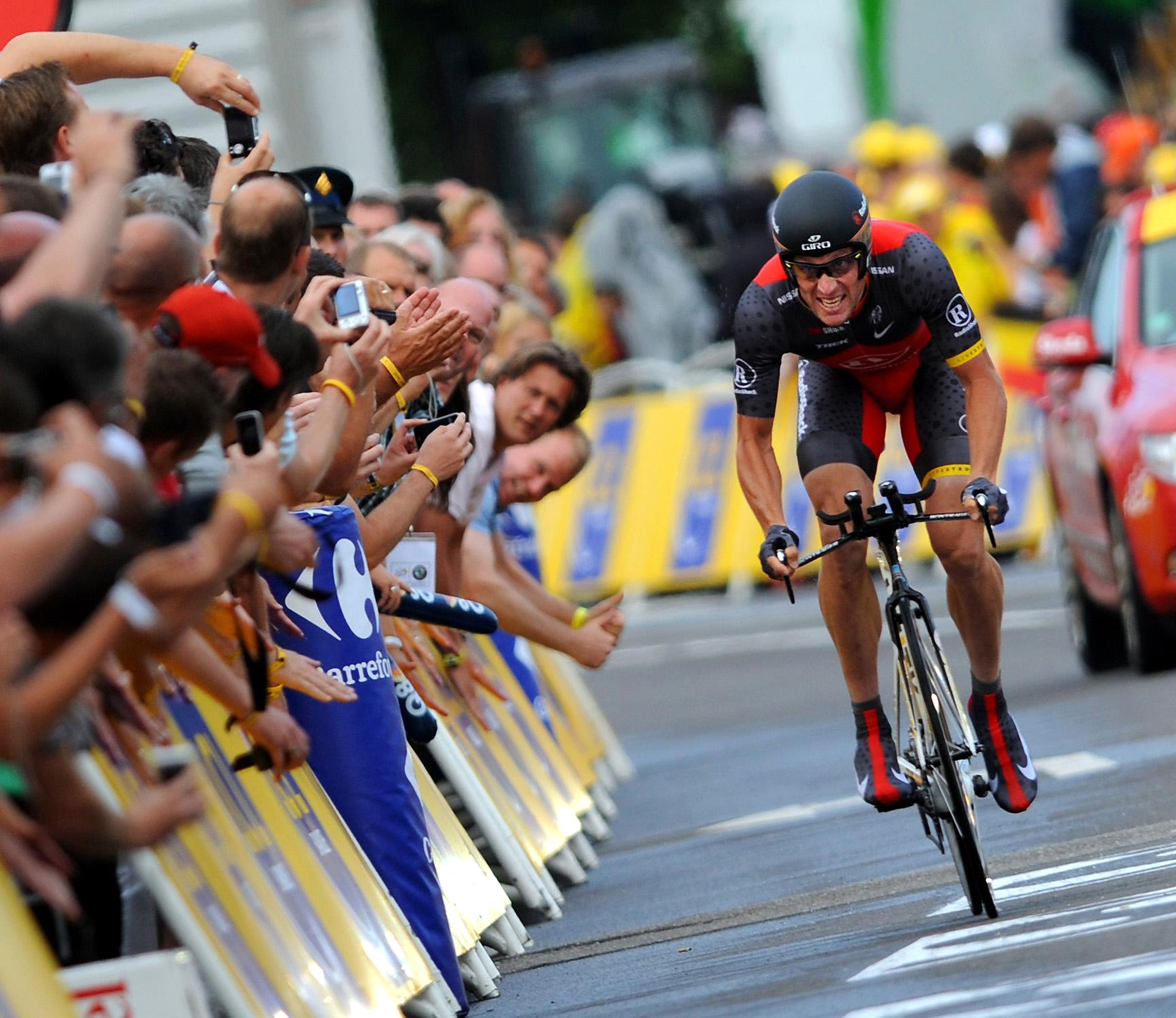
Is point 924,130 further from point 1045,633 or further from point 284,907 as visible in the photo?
point 284,907

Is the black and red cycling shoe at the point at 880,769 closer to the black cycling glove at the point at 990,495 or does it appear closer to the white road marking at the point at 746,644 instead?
the black cycling glove at the point at 990,495

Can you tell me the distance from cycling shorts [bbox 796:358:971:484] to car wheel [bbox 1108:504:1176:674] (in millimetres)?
4025

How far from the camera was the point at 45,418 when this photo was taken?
16.9 ft

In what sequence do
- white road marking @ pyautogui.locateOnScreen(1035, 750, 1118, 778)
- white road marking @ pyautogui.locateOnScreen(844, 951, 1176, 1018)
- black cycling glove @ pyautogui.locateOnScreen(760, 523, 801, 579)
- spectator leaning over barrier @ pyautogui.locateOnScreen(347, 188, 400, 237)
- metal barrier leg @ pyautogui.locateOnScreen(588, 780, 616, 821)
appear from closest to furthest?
1. white road marking @ pyautogui.locateOnScreen(844, 951, 1176, 1018)
2. black cycling glove @ pyautogui.locateOnScreen(760, 523, 801, 579)
3. white road marking @ pyautogui.locateOnScreen(1035, 750, 1118, 778)
4. spectator leaning over barrier @ pyautogui.locateOnScreen(347, 188, 400, 237)
5. metal barrier leg @ pyautogui.locateOnScreen(588, 780, 616, 821)

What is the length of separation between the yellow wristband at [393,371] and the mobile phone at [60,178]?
1475mm

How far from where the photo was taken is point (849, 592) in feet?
30.5

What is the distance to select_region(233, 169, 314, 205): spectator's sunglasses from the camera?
7.59m

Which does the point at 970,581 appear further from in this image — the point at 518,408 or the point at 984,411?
the point at 518,408

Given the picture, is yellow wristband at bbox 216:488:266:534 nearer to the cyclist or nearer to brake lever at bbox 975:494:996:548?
brake lever at bbox 975:494:996:548

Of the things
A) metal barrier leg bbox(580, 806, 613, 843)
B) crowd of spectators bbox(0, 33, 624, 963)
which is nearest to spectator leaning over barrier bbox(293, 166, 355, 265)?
crowd of spectators bbox(0, 33, 624, 963)

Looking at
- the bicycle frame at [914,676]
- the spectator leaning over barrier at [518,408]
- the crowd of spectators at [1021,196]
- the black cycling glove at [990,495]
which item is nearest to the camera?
the black cycling glove at [990,495]

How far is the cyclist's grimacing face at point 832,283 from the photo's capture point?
885 cm

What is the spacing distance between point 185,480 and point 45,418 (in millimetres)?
1118

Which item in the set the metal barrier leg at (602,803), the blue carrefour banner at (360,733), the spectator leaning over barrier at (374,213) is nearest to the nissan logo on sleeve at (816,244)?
the blue carrefour banner at (360,733)
